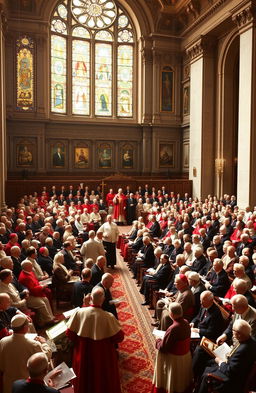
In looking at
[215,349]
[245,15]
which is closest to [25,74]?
[245,15]

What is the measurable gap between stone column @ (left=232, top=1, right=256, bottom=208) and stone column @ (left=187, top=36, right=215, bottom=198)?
14.5 ft

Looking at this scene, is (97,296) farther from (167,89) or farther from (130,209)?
(167,89)

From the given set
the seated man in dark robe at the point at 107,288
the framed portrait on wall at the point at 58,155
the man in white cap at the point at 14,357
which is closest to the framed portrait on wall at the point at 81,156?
the framed portrait on wall at the point at 58,155

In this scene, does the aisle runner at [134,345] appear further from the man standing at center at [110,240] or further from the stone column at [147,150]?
the stone column at [147,150]

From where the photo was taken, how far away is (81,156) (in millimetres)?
26234

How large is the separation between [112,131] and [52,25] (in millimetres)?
8109

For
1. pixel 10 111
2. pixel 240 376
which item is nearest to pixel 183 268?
pixel 240 376

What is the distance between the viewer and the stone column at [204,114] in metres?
22.3

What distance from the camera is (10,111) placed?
24.1 m

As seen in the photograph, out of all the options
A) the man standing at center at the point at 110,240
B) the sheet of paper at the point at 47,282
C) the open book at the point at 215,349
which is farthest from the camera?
the man standing at center at the point at 110,240

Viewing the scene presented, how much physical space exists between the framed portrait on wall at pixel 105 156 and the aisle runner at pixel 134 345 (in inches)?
678

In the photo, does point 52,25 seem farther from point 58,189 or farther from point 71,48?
point 58,189

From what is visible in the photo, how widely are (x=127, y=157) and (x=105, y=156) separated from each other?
1.61 m

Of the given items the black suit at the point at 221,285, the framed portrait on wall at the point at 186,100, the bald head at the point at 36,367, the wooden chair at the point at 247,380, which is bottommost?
the wooden chair at the point at 247,380
